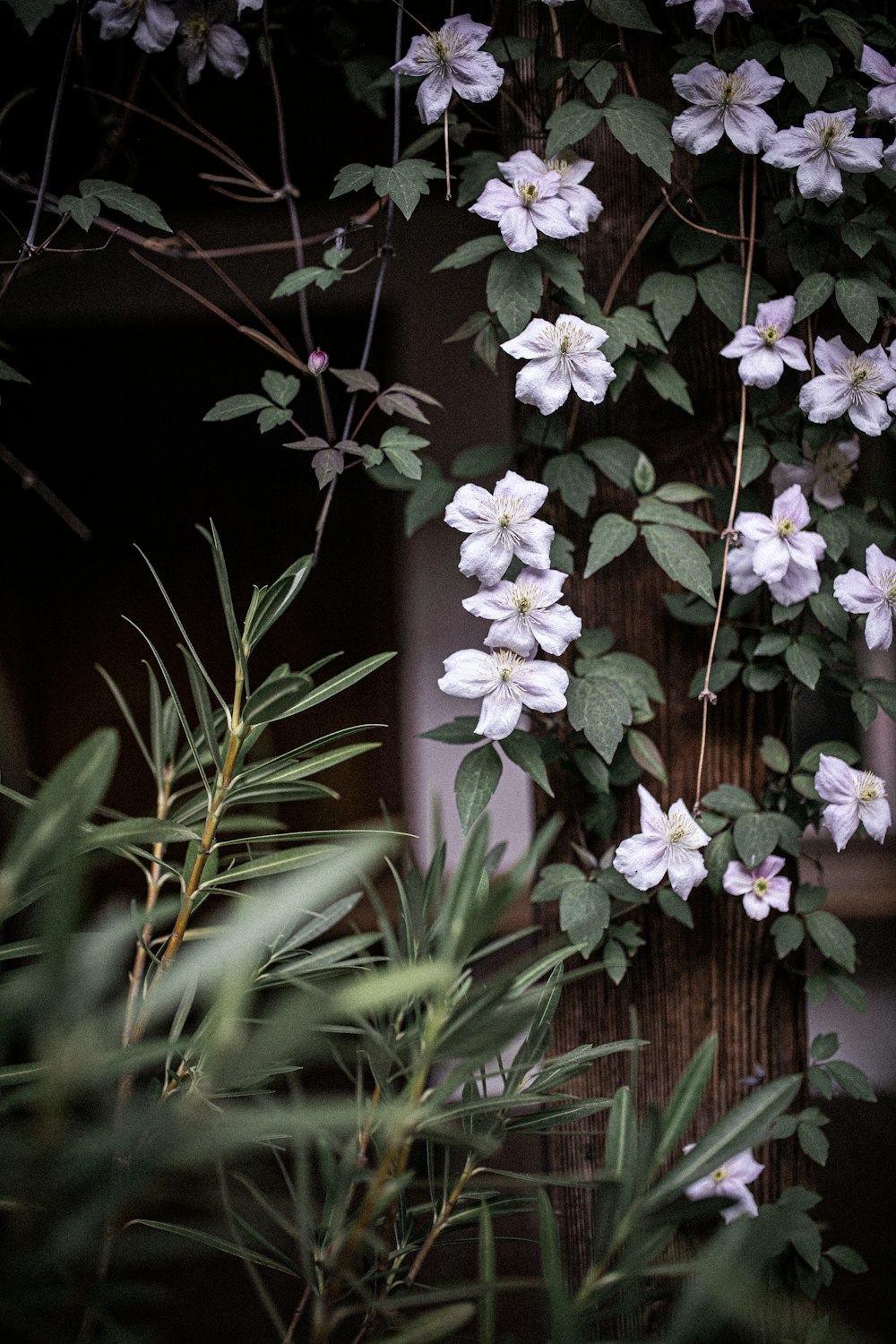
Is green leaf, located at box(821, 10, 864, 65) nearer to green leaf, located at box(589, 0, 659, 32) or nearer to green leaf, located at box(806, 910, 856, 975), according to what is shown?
green leaf, located at box(589, 0, 659, 32)

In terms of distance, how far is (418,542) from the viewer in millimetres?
2619

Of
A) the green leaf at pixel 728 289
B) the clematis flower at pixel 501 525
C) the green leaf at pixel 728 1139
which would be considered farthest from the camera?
the green leaf at pixel 728 289

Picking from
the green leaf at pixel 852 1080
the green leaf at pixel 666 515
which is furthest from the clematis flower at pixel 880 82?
the green leaf at pixel 852 1080

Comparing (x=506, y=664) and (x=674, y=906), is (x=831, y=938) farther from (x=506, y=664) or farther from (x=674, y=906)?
(x=506, y=664)

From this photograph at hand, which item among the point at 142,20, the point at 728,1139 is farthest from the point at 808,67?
the point at 728,1139

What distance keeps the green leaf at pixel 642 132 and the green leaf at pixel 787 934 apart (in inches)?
27.8

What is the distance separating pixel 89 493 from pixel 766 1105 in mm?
2478

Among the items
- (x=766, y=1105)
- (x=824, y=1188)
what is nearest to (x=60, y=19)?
(x=766, y=1105)

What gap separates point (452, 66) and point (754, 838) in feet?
2.45

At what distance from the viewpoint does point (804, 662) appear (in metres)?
0.89

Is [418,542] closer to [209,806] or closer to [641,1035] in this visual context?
[641,1035]

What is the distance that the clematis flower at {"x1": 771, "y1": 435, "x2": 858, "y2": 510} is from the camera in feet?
2.95

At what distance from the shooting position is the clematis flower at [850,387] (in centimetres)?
84

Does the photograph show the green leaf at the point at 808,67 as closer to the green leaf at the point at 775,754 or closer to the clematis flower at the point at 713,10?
the clematis flower at the point at 713,10
